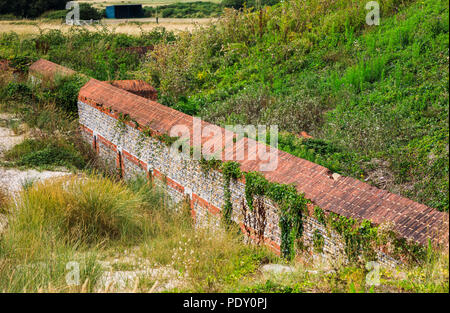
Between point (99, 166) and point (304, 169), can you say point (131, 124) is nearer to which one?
point (99, 166)

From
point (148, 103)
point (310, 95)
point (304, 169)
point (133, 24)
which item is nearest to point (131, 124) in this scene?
point (148, 103)

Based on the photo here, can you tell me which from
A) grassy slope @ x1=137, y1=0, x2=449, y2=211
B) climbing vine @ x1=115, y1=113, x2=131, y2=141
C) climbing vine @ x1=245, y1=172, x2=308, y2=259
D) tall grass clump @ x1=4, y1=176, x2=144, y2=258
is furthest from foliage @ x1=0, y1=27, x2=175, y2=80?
climbing vine @ x1=245, y1=172, x2=308, y2=259

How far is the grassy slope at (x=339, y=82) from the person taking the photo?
6742 mm

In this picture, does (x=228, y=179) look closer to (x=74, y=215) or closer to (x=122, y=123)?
(x=74, y=215)

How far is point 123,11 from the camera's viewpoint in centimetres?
3681

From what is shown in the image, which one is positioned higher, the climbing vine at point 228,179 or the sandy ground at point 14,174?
the climbing vine at point 228,179

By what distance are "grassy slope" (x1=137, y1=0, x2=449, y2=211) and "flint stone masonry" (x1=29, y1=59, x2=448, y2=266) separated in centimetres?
104

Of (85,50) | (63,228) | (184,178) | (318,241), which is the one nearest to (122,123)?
(184,178)

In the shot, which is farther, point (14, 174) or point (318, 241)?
point (14, 174)

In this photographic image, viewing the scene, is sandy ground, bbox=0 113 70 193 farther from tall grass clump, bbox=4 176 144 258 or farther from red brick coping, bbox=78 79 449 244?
red brick coping, bbox=78 79 449 244

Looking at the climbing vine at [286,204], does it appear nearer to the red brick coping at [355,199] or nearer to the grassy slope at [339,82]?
the red brick coping at [355,199]

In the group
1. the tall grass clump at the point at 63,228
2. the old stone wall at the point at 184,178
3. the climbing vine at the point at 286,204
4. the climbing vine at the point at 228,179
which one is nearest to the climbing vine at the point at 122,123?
the old stone wall at the point at 184,178

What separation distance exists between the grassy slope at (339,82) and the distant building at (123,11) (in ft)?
74.2

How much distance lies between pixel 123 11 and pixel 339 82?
102ft
